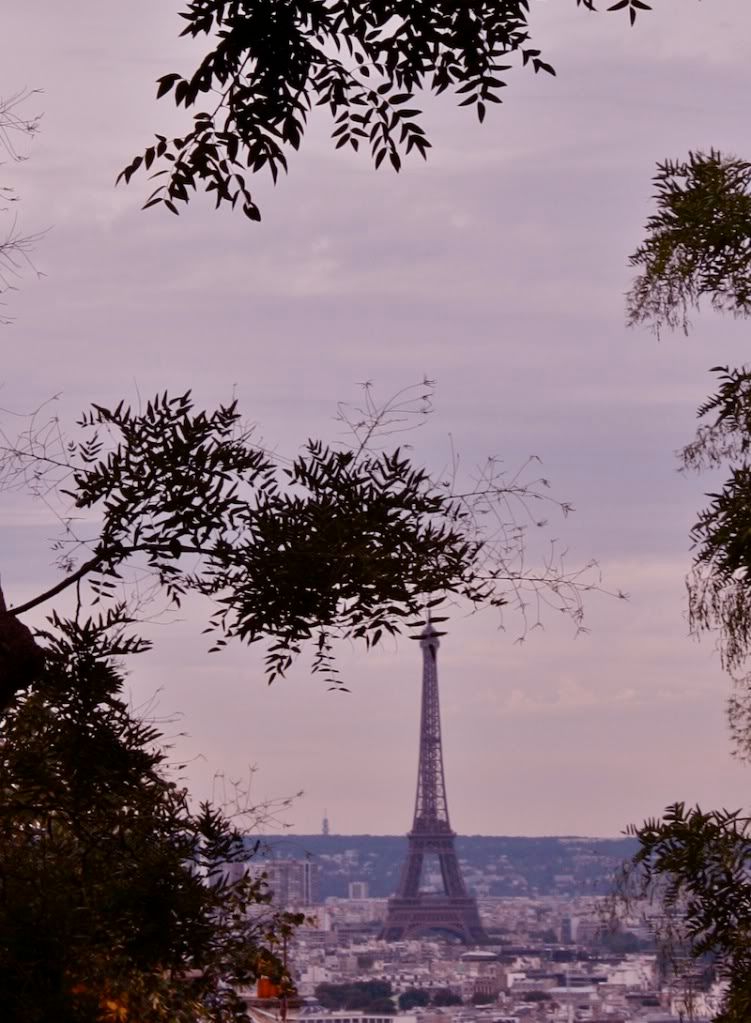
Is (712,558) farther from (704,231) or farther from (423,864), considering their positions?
(423,864)

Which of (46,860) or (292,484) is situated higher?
(292,484)

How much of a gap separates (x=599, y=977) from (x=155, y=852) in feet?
128

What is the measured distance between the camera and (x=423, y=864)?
65375 millimetres

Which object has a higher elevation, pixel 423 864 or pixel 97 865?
pixel 97 865

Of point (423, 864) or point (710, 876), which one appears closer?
point (710, 876)

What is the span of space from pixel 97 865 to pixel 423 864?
60.9 m

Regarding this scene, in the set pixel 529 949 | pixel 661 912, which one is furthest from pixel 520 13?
pixel 529 949

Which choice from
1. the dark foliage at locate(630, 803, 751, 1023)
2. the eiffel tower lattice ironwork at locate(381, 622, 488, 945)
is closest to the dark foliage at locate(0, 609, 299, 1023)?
the dark foliage at locate(630, 803, 751, 1023)

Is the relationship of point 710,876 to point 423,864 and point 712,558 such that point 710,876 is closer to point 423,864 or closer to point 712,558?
point 712,558

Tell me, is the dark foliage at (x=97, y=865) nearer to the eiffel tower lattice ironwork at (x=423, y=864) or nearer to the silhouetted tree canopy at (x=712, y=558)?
the silhouetted tree canopy at (x=712, y=558)

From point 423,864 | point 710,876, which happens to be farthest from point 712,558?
point 423,864

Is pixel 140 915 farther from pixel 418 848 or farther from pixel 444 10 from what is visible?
pixel 418 848

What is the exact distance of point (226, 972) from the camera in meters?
6.58

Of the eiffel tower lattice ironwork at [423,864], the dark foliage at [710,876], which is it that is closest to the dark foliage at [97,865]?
the dark foliage at [710,876]
